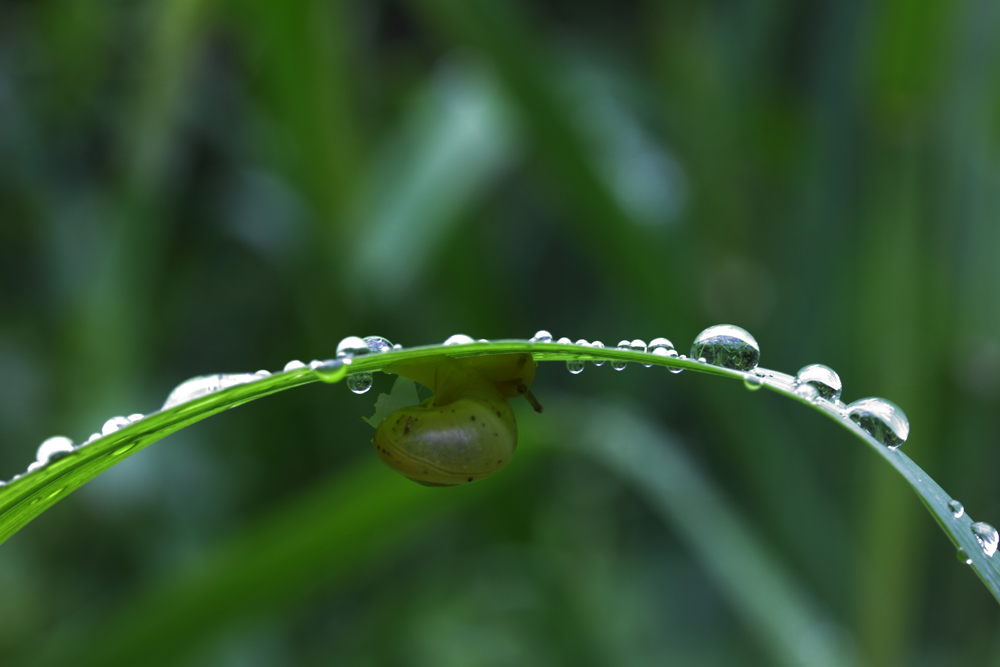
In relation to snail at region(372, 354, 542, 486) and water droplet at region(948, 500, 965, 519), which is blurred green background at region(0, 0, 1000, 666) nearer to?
snail at region(372, 354, 542, 486)

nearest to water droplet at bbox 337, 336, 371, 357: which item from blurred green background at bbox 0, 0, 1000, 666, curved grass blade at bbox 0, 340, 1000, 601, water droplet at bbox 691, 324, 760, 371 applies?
curved grass blade at bbox 0, 340, 1000, 601

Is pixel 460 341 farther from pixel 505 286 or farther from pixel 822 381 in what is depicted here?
pixel 505 286

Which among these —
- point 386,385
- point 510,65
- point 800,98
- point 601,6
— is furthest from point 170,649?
point 601,6

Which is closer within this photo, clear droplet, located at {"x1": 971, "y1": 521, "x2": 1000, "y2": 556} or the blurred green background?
clear droplet, located at {"x1": 971, "y1": 521, "x2": 1000, "y2": 556}

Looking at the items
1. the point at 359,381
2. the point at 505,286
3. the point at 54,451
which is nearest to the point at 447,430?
the point at 359,381

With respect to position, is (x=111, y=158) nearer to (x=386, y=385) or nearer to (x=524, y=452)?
(x=524, y=452)

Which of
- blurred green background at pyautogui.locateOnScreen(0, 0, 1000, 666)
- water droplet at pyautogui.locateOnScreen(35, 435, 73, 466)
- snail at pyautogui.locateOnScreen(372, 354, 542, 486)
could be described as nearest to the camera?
water droplet at pyautogui.locateOnScreen(35, 435, 73, 466)
